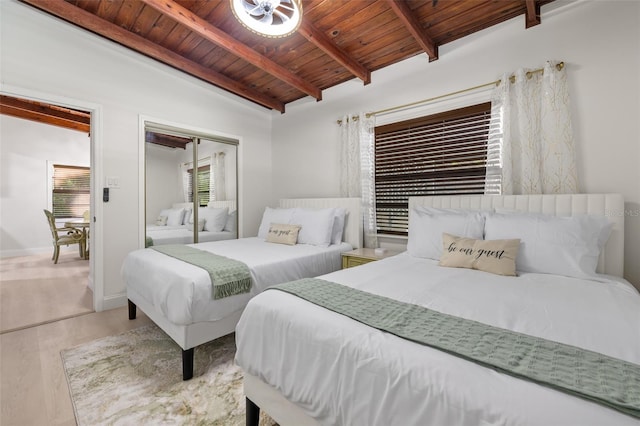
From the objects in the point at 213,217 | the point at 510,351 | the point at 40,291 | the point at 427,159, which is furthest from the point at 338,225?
the point at 40,291

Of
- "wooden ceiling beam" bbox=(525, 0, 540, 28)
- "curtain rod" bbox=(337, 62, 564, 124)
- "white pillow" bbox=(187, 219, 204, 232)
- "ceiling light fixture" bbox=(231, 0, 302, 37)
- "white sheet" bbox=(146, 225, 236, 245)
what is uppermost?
"wooden ceiling beam" bbox=(525, 0, 540, 28)

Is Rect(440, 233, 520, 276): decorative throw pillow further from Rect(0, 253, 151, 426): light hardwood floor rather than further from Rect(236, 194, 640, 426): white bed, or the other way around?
Rect(0, 253, 151, 426): light hardwood floor

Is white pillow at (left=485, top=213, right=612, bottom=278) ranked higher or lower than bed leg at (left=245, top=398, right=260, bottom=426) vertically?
higher

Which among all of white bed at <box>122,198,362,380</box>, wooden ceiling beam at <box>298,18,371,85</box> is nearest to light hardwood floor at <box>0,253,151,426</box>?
white bed at <box>122,198,362,380</box>

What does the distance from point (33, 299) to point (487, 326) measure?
14.4 ft

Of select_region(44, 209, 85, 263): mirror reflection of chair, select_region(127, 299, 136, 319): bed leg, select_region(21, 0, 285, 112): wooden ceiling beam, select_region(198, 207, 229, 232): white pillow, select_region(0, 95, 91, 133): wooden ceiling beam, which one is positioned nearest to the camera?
select_region(21, 0, 285, 112): wooden ceiling beam

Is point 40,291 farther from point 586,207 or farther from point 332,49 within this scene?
point 586,207

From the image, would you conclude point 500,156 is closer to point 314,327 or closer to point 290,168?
point 314,327

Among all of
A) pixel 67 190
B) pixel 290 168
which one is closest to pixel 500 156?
pixel 290 168

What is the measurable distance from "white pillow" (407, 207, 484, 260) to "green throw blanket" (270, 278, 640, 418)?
110 centimetres

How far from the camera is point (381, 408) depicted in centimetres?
79

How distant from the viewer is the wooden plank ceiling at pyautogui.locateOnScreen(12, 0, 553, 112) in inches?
88.9

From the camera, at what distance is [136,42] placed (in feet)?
9.03

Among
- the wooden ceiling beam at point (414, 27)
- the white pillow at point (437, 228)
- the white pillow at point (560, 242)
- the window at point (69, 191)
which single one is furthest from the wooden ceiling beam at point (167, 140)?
the window at point (69, 191)
